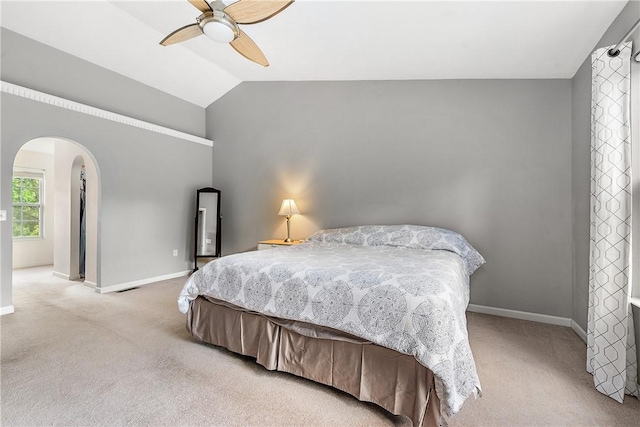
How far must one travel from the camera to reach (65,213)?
477 cm

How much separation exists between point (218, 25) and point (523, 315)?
3.85 metres

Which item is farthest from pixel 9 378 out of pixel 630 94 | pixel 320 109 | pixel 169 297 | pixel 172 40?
pixel 630 94

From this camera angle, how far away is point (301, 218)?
450 cm

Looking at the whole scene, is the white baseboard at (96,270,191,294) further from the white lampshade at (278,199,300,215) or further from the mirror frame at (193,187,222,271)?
the white lampshade at (278,199,300,215)

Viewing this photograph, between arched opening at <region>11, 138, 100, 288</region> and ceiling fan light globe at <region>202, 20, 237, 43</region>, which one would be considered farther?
arched opening at <region>11, 138, 100, 288</region>

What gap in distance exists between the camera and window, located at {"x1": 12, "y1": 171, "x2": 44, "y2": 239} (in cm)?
568

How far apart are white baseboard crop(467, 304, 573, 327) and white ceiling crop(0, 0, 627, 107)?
2386 millimetres

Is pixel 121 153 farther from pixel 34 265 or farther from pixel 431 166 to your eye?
pixel 431 166

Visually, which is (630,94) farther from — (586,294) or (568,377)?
(568,377)

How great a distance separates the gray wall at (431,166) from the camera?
324 centimetres

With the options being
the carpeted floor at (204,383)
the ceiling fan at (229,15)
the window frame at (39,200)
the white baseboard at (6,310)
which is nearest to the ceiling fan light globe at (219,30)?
the ceiling fan at (229,15)

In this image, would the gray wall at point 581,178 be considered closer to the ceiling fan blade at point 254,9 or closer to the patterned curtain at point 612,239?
the patterned curtain at point 612,239

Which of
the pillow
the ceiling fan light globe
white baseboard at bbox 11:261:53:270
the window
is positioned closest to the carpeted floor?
the pillow

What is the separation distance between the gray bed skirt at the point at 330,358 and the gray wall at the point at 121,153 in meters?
2.46
